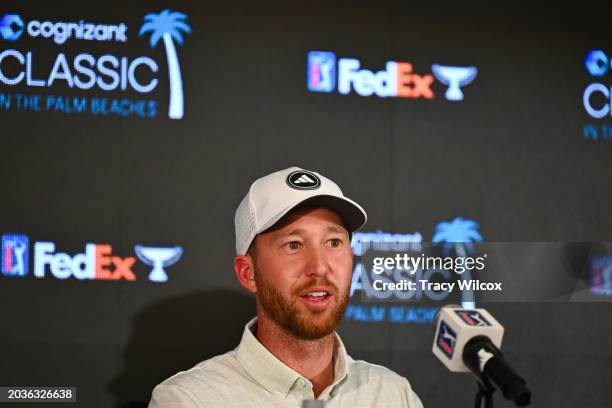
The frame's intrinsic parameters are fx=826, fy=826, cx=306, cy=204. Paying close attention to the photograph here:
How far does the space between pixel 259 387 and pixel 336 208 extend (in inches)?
20.4

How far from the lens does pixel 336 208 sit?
2250 mm

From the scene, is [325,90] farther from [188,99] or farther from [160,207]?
[160,207]

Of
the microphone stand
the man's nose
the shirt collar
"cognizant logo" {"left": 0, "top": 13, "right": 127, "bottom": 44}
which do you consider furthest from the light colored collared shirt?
"cognizant logo" {"left": 0, "top": 13, "right": 127, "bottom": 44}

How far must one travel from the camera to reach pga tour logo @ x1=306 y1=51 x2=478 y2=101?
3422 millimetres

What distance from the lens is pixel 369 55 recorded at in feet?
11.3

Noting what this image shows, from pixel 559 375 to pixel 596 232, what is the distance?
629 mm

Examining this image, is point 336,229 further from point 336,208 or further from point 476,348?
point 476,348

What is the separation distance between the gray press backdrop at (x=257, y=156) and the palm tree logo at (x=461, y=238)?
0.03 meters

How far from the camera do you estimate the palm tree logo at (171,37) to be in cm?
332

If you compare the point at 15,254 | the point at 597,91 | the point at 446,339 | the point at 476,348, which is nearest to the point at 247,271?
the point at 446,339

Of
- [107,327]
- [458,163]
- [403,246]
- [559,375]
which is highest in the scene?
[458,163]

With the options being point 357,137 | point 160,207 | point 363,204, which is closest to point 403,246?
point 363,204

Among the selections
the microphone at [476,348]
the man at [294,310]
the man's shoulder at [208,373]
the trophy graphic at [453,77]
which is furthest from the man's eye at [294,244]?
the trophy graphic at [453,77]

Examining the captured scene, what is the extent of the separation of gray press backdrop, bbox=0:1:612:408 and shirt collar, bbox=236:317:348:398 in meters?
1.06
